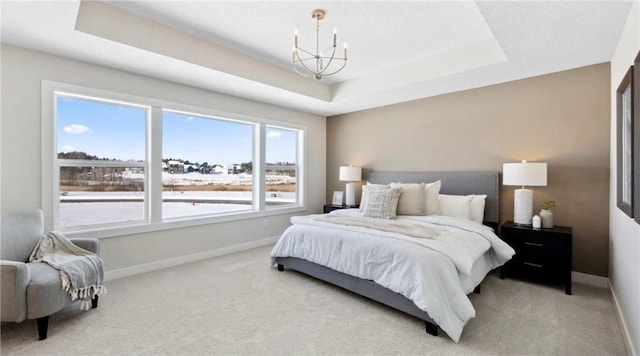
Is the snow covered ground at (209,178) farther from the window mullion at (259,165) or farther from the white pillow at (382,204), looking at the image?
the white pillow at (382,204)

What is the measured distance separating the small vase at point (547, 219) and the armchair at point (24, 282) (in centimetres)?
455

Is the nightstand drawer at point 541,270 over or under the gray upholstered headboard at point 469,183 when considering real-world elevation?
under

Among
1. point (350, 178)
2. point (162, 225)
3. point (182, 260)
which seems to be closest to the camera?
point (162, 225)

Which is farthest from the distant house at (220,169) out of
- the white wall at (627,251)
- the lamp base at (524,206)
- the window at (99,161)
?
the white wall at (627,251)

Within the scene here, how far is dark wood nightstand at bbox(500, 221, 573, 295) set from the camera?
2.99 meters

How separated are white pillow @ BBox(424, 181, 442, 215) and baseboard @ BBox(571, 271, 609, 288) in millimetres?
1576

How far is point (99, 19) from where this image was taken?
8.55 feet

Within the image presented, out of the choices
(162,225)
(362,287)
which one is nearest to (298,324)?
(362,287)

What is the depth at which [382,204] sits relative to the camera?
3.79 metres

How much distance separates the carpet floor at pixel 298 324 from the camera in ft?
6.83

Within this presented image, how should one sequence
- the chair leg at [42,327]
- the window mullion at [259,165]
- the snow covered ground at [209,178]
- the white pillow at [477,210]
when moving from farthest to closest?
the window mullion at [259,165]
the snow covered ground at [209,178]
the white pillow at [477,210]
the chair leg at [42,327]

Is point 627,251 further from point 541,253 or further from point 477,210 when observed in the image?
point 477,210

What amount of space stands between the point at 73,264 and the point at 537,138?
4.92 m

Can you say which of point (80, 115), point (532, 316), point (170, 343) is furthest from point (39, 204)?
point (532, 316)
